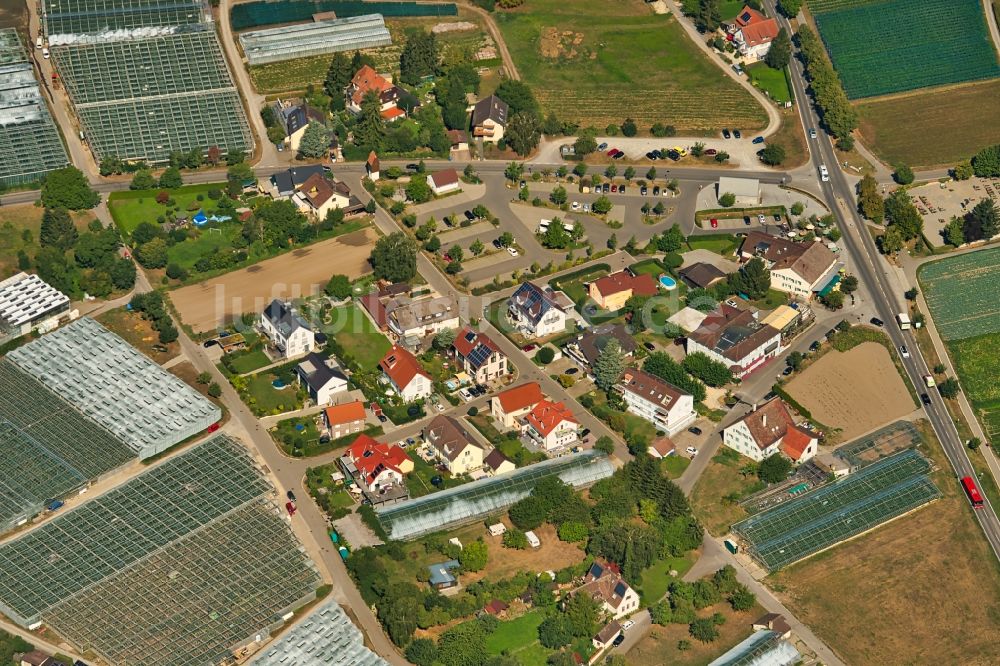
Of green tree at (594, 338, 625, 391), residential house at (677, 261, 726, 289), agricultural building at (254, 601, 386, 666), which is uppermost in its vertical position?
agricultural building at (254, 601, 386, 666)

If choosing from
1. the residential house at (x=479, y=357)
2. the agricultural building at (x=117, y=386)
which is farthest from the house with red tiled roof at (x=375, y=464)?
the agricultural building at (x=117, y=386)

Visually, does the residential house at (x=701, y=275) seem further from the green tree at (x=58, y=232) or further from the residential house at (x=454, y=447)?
the green tree at (x=58, y=232)

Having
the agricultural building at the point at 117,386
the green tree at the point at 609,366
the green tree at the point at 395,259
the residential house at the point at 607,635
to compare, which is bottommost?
the residential house at the point at 607,635

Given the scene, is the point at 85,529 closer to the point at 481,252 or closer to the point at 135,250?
the point at 135,250

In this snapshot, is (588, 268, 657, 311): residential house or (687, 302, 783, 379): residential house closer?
(687, 302, 783, 379): residential house

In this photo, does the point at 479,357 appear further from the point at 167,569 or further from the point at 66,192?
the point at 66,192

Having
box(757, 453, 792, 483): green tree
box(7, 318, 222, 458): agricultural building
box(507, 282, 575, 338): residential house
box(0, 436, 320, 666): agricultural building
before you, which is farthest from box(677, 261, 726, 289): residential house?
box(0, 436, 320, 666): agricultural building

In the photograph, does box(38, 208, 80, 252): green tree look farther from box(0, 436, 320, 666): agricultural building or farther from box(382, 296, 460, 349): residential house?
box(0, 436, 320, 666): agricultural building
